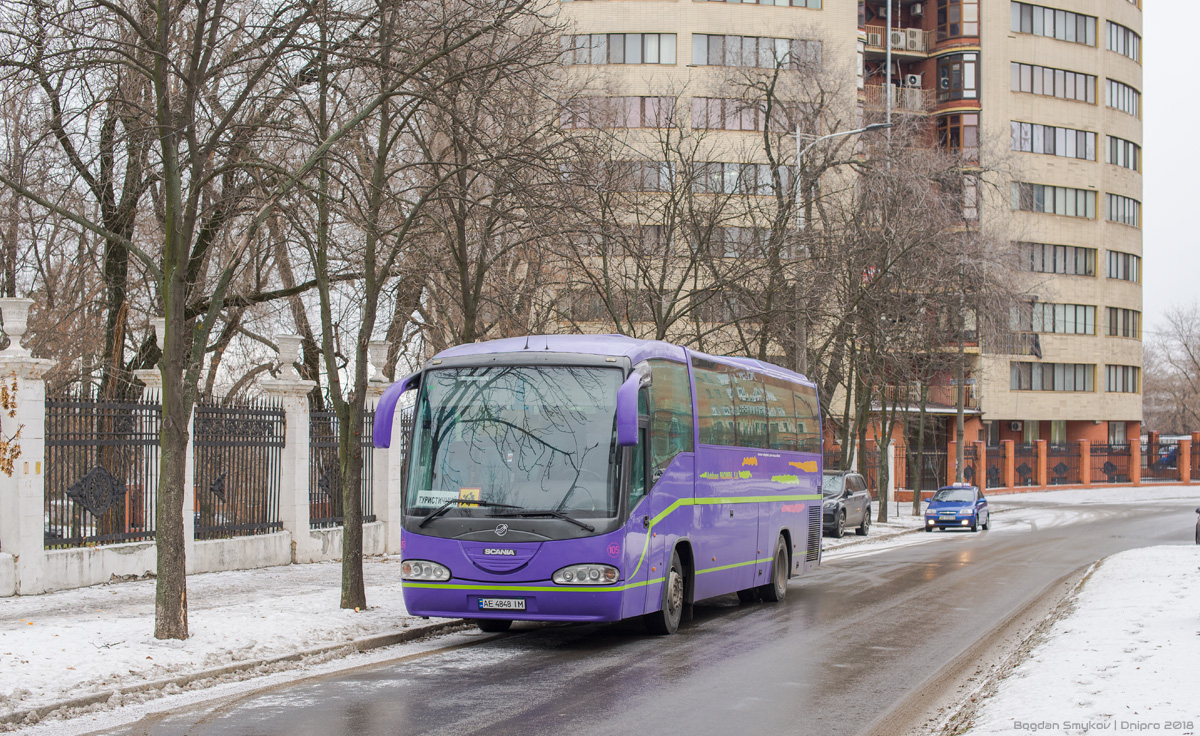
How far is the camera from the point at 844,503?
3356cm

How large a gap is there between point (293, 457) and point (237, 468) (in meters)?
1.39

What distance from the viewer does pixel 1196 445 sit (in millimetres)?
75688

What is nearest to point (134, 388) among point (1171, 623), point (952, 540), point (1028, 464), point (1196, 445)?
point (1171, 623)

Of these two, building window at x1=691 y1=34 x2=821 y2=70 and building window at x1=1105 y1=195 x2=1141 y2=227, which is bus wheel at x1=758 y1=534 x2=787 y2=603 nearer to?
building window at x1=691 y1=34 x2=821 y2=70

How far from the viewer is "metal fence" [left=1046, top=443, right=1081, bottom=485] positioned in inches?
2608

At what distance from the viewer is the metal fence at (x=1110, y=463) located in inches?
2717

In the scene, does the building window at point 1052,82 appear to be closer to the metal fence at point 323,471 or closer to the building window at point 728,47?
the building window at point 728,47

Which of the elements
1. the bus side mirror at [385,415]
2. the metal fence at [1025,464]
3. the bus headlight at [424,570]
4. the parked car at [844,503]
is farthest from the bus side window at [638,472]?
the metal fence at [1025,464]

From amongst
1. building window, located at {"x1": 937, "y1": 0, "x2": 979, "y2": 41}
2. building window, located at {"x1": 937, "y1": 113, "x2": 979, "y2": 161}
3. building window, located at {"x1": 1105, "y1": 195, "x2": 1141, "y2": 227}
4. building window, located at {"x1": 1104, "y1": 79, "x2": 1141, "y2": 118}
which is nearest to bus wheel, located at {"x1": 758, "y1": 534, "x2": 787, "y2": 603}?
building window, located at {"x1": 937, "y1": 113, "x2": 979, "y2": 161}

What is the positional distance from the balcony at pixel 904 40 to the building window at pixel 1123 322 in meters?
19.1

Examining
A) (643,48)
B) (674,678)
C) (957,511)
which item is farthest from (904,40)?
(674,678)

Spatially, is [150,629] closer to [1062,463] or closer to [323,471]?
[323,471]

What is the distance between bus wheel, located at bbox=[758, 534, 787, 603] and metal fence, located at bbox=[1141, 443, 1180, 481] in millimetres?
62975

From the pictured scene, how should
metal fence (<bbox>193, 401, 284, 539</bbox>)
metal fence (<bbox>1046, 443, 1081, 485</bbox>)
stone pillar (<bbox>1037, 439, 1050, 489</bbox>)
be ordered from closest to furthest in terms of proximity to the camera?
metal fence (<bbox>193, 401, 284, 539</bbox>) < stone pillar (<bbox>1037, 439, 1050, 489</bbox>) < metal fence (<bbox>1046, 443, 1081, 485</bbox>)
